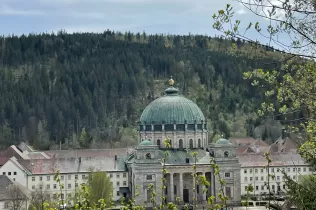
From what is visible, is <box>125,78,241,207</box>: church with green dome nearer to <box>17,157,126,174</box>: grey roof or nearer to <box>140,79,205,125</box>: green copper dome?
<box>140,79,205,125</box>: green copper dome

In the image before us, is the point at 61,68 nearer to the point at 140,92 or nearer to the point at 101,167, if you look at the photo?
the point at 140,92

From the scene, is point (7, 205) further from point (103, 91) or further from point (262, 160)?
point (103, 91)

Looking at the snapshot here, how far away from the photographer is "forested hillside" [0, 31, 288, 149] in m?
133

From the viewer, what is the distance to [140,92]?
16575 centimetres

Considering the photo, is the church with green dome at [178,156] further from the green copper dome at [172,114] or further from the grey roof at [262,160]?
the grey roof at [262,160]

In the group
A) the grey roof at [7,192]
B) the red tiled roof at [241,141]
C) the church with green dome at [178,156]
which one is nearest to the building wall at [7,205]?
the grey roof at [7,192]

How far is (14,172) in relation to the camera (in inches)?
2773

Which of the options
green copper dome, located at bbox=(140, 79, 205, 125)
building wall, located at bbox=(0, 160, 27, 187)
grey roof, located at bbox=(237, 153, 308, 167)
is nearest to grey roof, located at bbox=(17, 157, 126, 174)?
building wall, located at bbox=(0, 160, 27, 187)

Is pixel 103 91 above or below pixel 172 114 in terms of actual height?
above

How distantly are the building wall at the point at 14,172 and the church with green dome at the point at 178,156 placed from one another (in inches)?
460

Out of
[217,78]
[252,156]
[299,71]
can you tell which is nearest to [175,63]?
[217,78]

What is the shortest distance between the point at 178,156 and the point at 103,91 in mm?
93605

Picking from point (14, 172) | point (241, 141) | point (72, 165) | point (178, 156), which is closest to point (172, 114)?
point (178, 156)

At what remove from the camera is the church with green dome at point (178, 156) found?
6450cm
